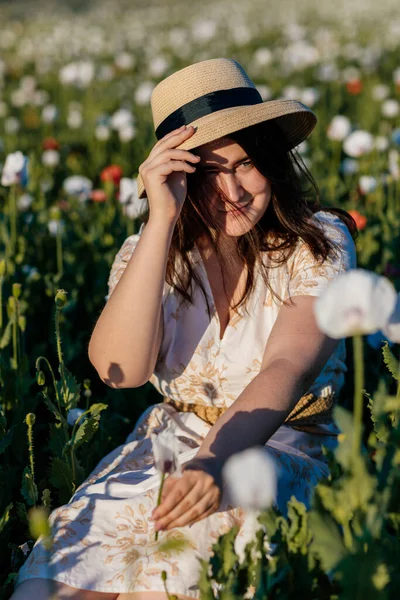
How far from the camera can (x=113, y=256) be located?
9.66 feet

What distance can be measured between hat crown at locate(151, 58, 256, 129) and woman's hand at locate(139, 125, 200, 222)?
137 millimetres

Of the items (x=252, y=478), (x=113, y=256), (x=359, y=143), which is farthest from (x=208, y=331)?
(x=359, y=143)

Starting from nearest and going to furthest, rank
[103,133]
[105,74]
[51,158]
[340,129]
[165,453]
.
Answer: [165,453]
[340,129]
[51,158]
[103,133]
[105,74]

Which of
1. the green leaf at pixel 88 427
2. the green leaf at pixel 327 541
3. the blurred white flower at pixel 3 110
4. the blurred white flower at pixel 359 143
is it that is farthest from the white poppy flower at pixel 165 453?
the blurred white flower at pixel 3 110

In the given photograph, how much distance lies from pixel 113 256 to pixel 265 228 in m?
1.13

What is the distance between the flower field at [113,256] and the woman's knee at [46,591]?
121 millimetres

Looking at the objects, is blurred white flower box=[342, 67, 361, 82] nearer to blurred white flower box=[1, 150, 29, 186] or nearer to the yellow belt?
blurred white flower box=[1, 150, 29, 186]

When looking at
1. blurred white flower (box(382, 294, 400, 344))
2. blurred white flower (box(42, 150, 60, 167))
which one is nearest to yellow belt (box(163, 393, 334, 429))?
blurred white flower (box(382, 294, 400, 344))

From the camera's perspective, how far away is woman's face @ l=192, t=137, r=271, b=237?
1725 mm

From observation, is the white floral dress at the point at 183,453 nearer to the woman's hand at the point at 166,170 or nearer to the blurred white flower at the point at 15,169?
the woman's hand at the point at 166,170

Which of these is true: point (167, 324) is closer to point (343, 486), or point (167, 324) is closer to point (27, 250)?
point (343, 486)

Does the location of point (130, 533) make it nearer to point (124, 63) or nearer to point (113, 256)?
point (113, 256)

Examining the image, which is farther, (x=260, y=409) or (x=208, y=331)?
(x=208, y=331)

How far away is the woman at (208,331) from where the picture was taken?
142 centimetres
